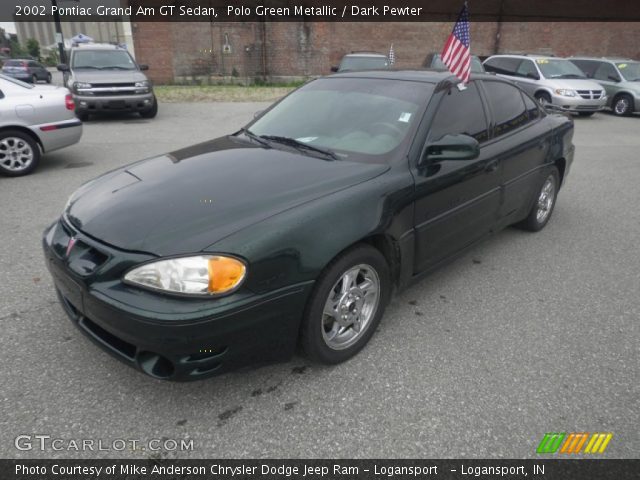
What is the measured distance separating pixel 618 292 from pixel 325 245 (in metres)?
2.69

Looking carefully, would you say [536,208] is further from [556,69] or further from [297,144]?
[556,69]

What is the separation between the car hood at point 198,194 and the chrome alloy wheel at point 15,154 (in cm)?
436

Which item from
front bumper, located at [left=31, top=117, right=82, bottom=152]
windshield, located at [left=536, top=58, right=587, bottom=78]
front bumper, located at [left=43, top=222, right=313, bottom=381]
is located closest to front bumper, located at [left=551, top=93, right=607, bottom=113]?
windshield, located at [left=536, top=58, right=587, bottom=78]

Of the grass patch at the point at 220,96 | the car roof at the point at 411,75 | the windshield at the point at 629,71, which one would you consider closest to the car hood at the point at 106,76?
the grass patch at the point at 220,96

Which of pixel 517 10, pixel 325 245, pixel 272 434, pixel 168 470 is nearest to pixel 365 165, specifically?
pixel 325 245

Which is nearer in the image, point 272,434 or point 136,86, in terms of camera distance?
point 272,434

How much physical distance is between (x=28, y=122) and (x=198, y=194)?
17.2 ft

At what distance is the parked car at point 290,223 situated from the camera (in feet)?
6.89

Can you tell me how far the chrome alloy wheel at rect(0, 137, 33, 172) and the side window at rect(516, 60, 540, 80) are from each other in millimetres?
12979

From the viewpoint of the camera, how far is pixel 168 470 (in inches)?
80.2

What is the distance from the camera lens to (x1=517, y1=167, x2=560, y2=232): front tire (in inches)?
183

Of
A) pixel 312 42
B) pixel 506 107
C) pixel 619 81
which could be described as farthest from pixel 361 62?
pixel 506 107

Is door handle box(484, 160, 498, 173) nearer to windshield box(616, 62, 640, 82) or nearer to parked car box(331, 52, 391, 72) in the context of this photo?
parked car box(331, 52, 391, 72)

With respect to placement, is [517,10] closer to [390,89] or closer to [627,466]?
[390,89]
